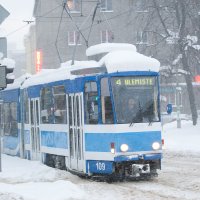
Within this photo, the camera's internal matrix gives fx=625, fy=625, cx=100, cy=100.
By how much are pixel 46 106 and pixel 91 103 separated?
337 centimetres

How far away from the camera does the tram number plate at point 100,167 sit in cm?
1447

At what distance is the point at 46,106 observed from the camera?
18.0 meters

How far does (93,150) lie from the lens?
14867 millimetres

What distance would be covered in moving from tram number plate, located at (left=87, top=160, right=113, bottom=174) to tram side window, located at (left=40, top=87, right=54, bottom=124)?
115 inches

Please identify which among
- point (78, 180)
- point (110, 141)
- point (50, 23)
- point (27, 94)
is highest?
point (50, 23)

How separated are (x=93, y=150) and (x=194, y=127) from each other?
20.8 metres

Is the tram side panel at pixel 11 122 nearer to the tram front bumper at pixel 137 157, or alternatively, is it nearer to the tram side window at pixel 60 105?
the tram side window at pixel 60 105

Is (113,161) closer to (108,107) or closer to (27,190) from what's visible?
(108,107)

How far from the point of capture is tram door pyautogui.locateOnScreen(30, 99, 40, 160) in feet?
62.2

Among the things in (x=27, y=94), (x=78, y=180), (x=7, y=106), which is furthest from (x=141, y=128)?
(x=7, y=106)

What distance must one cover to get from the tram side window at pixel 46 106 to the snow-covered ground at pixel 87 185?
132 cm

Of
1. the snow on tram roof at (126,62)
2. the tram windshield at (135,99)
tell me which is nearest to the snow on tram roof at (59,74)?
the snow on tram roof at (126,62)

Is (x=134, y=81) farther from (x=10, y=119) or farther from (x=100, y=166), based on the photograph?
(x=10, y=119)

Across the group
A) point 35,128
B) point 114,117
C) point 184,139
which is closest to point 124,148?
point 114,117
